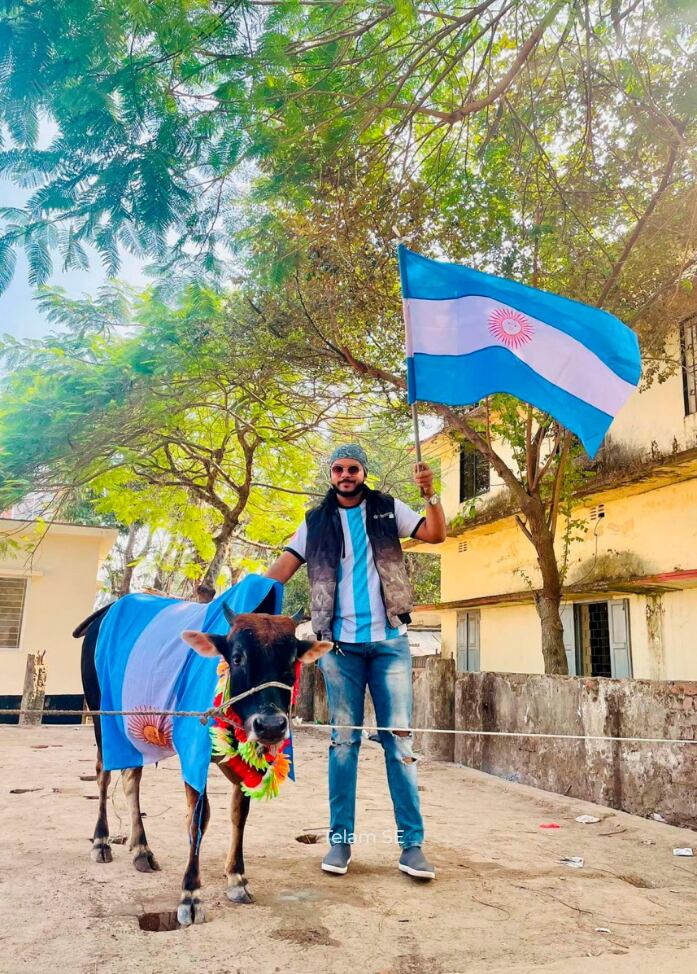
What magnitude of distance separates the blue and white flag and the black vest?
69 cm

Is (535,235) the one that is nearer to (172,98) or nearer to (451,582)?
(172,98)

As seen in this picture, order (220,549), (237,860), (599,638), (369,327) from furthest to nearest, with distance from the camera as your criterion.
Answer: (220,549) → (599,638) → (369,327) → (237,860)

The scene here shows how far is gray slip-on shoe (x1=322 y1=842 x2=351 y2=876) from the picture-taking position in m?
3.63

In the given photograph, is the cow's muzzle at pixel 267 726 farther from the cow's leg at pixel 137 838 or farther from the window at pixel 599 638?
the window at pixel 599 638

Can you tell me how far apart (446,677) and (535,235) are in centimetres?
462

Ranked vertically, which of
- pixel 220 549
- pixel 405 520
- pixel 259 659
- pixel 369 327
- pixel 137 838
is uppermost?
pixel 369 327

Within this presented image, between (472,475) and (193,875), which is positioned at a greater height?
(472,475)

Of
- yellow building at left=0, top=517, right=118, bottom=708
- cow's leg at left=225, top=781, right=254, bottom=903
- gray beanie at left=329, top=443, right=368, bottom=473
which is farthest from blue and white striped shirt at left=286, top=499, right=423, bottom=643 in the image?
yellow building at left=0, top=517, right=118, bottom=708

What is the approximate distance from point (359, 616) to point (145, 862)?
1.59 meters

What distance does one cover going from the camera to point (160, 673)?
3758 mm

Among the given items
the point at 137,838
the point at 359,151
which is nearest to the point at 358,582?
the point at 137,838

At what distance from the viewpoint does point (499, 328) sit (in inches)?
170

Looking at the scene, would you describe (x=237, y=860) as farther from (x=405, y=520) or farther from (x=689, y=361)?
(x=689, y=361)

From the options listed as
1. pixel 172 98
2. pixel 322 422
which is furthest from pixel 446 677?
pixel 172 98
